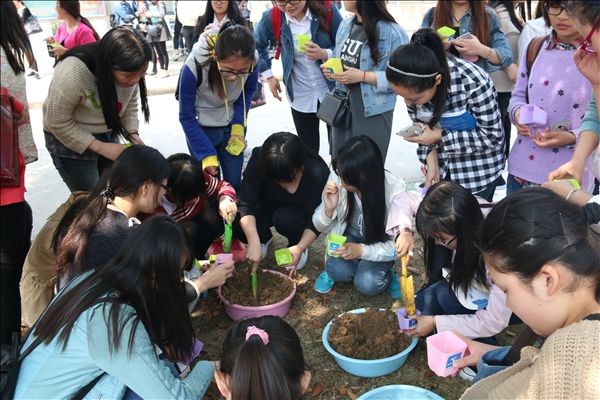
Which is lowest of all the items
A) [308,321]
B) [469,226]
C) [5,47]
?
[308,321]

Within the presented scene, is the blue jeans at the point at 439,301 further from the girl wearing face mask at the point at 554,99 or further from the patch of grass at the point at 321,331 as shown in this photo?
the girl wearing face mask at the point at 554,99

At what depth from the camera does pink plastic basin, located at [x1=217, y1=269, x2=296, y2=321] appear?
105 inches

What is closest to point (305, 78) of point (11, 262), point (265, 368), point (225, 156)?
point (225, 156)

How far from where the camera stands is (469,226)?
7.04 ft

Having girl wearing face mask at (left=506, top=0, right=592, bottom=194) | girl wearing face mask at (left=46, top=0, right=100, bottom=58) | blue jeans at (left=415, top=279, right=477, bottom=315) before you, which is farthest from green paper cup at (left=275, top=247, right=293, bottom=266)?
girl wearing face mask at (left=46, top=0, right=100, bottom=58)

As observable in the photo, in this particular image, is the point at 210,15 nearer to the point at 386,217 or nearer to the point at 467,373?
the point at 386,217

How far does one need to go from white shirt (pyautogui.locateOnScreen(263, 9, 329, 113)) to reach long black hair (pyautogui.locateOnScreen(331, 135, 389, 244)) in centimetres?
122

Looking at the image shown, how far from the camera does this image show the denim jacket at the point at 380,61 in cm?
Answer: 319

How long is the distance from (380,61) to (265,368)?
2.29m

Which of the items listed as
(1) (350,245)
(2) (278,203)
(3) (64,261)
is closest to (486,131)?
(1) (350,245)

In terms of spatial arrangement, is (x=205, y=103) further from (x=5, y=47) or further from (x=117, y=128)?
(x=5, y=47)

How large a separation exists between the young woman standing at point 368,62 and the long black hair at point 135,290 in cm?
188

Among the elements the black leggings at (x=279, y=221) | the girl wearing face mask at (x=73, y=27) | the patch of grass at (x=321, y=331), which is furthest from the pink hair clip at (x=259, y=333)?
the girl wearing face mask at (x=73, y=27)

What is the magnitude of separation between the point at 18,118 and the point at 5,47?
1.02ft
